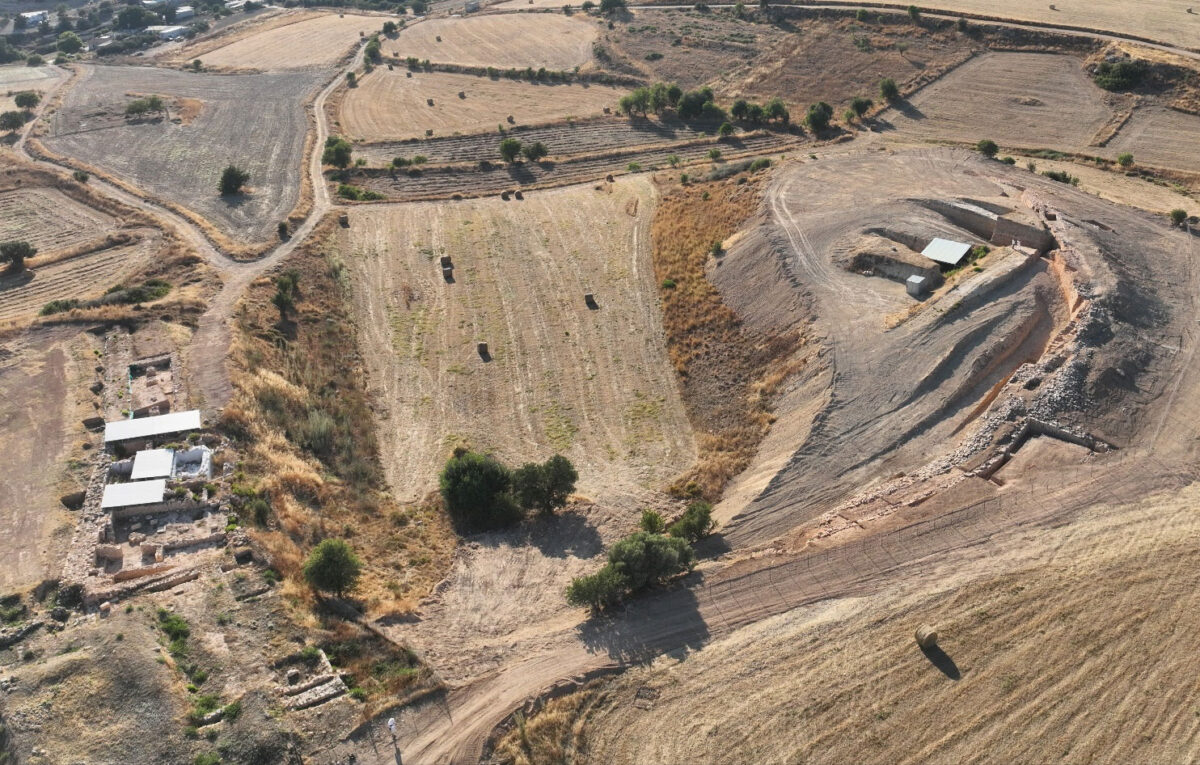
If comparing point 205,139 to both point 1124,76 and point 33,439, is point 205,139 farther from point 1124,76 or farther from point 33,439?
point 1124,76

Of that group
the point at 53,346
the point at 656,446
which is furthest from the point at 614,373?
the point at 53,346

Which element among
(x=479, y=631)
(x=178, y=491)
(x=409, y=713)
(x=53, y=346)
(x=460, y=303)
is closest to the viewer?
(x=409, y=713)

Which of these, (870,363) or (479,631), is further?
(870,363)

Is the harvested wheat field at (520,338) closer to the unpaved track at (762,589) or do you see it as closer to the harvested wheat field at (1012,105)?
the unpaved track at (762,589)

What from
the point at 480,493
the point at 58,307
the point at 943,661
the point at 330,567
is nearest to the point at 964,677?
the point at 943,661

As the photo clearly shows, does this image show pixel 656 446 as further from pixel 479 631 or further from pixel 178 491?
pixel 178 491

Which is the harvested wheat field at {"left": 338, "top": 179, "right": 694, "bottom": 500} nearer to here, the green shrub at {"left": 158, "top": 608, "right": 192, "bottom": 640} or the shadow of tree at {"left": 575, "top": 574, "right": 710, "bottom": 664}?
the shadow of tree at {"left": 575, "top": 574, "right": 710, "bottom": 664}
